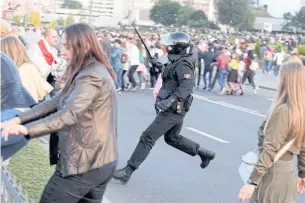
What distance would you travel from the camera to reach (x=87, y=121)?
13.1 feet

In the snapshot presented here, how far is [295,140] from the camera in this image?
4418 millimetres

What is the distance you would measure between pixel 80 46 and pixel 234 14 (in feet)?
324

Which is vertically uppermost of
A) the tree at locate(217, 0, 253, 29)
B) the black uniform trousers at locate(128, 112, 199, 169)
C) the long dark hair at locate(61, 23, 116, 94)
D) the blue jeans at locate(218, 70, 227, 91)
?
the long dark hair at locate(61, 23, 116, 94)

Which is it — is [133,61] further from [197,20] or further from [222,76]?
[197,20]

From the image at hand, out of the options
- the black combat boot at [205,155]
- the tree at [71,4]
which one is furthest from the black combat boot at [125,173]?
the tree at [71,4]

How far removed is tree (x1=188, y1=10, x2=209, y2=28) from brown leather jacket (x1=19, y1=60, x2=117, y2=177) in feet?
334

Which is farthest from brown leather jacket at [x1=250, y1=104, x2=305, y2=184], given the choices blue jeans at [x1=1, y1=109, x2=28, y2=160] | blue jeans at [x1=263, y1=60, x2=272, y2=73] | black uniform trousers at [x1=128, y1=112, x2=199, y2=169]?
blue jeans at [x1=263, y1=60, x2=272, y2=73]

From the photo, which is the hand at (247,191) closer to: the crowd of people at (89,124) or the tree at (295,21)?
the crowd of people at (89,124)

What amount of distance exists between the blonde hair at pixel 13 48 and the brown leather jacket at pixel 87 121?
275 cm

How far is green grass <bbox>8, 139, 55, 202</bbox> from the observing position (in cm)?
668

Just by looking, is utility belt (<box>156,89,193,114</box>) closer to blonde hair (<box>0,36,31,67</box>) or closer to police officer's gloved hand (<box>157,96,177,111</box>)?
police officer's gloved hand (<box>157,96,177,111</box>)

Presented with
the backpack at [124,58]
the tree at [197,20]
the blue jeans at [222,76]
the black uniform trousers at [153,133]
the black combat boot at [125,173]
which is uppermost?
the black uniform trousers at [153,133]

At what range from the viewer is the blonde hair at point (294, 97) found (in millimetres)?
→ 4336

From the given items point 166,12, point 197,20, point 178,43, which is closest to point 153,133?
point 178,43
